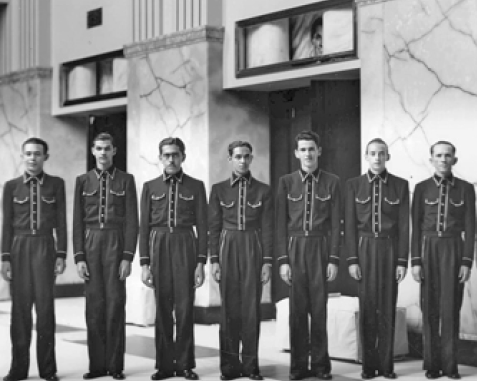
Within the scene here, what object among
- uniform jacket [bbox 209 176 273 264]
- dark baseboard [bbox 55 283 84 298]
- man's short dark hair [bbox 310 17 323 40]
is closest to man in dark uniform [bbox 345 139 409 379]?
uniform jacket [bbox 209 176 273 264]

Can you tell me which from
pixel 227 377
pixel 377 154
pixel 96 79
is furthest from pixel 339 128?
pixel 96 79

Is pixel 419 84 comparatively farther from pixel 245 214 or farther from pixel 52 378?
pixel 52 378

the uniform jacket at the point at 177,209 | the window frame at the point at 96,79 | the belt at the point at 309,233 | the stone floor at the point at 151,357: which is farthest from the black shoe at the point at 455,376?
the window frame at the point at 96,79

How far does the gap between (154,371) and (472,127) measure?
3045 millimetres

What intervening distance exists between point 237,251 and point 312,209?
2.00ft

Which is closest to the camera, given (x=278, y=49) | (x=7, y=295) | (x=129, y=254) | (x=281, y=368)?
(x=129, y=254)

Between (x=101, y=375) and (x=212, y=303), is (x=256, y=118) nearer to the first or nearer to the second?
(x=212, y=303)

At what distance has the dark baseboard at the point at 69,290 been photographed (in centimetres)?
1371

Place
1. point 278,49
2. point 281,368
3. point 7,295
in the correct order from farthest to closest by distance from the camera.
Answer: point 7,295 → point 278,49 → point 281,368

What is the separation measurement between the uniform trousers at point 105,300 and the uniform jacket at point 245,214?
68 cm

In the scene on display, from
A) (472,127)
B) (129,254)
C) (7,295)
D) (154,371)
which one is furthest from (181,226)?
(7,295)

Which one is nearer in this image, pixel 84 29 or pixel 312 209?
pixel 312 209

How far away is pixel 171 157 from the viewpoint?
7.07 meters

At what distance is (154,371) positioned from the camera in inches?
290
